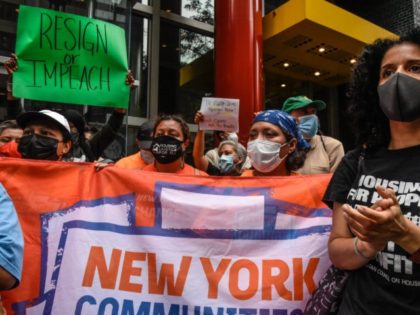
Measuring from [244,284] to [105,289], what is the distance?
0.64m

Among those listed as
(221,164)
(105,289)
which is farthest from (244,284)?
(221,164)

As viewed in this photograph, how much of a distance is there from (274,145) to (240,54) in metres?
4.48

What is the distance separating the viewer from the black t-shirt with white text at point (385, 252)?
4.32ft

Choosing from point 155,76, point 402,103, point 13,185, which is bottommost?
point 13,185

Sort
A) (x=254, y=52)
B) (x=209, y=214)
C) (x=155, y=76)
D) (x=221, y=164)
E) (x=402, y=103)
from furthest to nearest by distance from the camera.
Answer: (x=155, y=76)
(x=254, y=52)
(x=221, y=164)
(x=209, y=214)
(x=402, y=103)

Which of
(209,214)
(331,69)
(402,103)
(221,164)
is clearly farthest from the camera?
(331,69)

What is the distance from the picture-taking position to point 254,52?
686 cm

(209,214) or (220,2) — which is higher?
(220,2)

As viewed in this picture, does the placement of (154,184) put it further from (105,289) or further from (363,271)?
(363,271)

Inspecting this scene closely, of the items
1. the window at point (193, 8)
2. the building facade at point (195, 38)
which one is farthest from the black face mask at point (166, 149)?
the window at point (193, 8)

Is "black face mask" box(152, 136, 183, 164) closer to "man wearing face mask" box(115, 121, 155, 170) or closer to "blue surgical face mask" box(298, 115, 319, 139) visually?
"man wearing face mask" box(115, 121, 155, 170)

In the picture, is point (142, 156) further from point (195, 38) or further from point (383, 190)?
point (195, 38)

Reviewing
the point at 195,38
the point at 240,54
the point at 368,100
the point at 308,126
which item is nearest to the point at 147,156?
the point at 308,126

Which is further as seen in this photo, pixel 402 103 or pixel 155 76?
pixel 155 76
